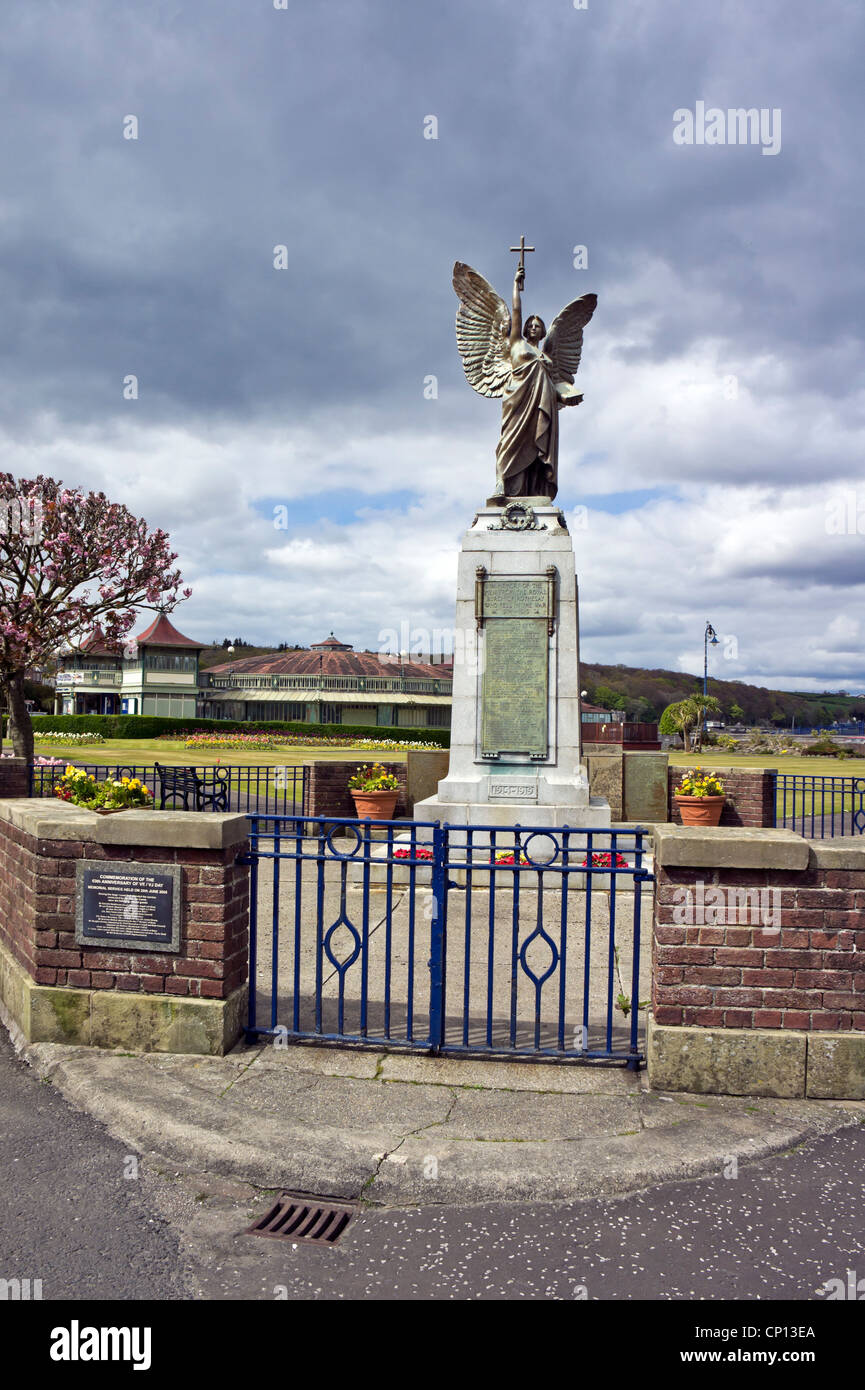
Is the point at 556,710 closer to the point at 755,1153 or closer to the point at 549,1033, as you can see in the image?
the point at 549,1033

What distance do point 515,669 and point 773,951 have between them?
22.6ft

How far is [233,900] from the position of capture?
195 inches

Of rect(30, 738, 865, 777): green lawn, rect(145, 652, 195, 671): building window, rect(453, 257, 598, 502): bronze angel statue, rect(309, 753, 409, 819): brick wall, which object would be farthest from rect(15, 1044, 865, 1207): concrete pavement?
rect(145, 652, 195, 671): building window

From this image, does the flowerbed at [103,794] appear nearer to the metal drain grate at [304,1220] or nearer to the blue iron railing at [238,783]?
the blue iron railing at [238,783]

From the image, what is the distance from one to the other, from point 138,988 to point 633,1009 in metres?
2.74

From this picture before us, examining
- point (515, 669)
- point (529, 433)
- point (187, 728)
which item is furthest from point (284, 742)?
point (515, 669)

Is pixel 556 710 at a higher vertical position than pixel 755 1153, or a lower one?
higher

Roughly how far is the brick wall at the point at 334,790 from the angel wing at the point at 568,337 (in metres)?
7.31

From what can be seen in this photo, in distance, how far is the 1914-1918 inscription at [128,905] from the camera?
4863 millimetres

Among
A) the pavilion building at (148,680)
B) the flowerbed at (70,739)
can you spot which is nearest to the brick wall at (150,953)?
the flowerbed at (70,739)

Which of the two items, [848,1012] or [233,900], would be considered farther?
[233,900]

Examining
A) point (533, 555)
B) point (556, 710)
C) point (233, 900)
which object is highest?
point (533, 555)
